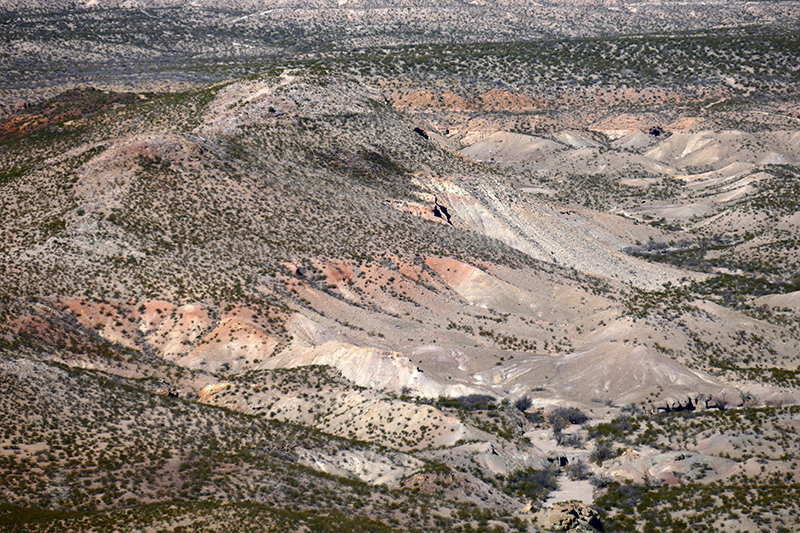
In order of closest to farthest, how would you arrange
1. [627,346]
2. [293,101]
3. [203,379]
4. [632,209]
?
[203,379], [627,346], [293,101], [632,209]

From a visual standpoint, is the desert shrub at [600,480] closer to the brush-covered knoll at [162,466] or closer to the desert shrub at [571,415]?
the desert shrub at [571,415]

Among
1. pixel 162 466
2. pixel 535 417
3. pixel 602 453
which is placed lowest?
pixel 535 417

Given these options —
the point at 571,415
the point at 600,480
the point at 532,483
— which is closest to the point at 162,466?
the point at 532,483

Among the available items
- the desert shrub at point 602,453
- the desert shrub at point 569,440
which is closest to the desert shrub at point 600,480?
the desert shrub at point 602,453

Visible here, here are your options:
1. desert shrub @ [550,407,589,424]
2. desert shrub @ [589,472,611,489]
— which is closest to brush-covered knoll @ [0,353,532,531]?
desert shrub @ [589,472,611,489]

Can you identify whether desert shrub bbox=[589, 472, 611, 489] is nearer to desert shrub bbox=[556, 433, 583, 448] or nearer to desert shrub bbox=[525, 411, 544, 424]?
desert shrub bbox=[556, 433, 583, 448]

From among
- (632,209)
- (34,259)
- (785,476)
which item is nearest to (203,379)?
(34,259)

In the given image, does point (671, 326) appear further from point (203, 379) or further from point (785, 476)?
point (203, 379)

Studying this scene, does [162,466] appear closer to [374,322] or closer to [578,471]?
[578,471]

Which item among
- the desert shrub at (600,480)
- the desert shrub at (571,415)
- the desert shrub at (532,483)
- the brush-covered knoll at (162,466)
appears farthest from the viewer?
the desert shrub at (571,415)
